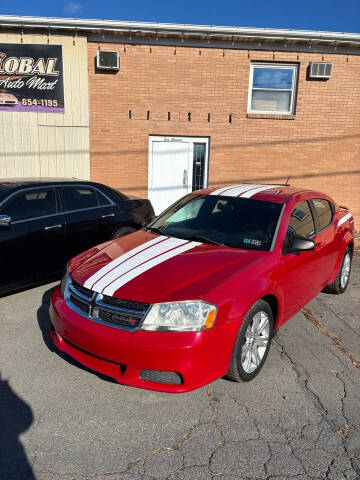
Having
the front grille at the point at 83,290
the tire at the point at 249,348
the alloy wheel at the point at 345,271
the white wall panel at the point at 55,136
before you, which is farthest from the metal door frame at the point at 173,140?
the tire at the point at 249,348

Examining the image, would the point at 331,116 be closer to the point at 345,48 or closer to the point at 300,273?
the point at 345,48

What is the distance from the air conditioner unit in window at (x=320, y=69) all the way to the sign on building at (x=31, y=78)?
6214 millimetres

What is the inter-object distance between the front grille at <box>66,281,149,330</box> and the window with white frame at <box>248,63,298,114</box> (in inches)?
316

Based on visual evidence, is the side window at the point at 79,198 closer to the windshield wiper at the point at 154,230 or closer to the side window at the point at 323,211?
the windshield wiper at the point at 154,230

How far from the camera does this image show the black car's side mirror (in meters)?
3.35

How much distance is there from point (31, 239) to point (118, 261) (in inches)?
77.9

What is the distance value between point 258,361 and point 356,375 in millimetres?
919

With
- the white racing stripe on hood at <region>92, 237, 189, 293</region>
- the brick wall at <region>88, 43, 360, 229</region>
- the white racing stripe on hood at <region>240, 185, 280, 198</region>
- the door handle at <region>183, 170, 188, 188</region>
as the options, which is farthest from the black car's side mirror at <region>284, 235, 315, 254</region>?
the door handle at <region>183, 170, 188, 188</region>

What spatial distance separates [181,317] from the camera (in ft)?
8.58

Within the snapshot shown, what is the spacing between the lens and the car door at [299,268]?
3.46 meters

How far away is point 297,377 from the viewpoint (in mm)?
3221

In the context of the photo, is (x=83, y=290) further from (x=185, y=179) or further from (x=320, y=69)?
(x=320, y=69)

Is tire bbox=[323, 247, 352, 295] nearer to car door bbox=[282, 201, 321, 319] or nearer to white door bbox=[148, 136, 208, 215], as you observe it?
car door bbox=[282, 201, 321, 319]

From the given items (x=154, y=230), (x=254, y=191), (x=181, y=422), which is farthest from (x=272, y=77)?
(x=181, y=422)
